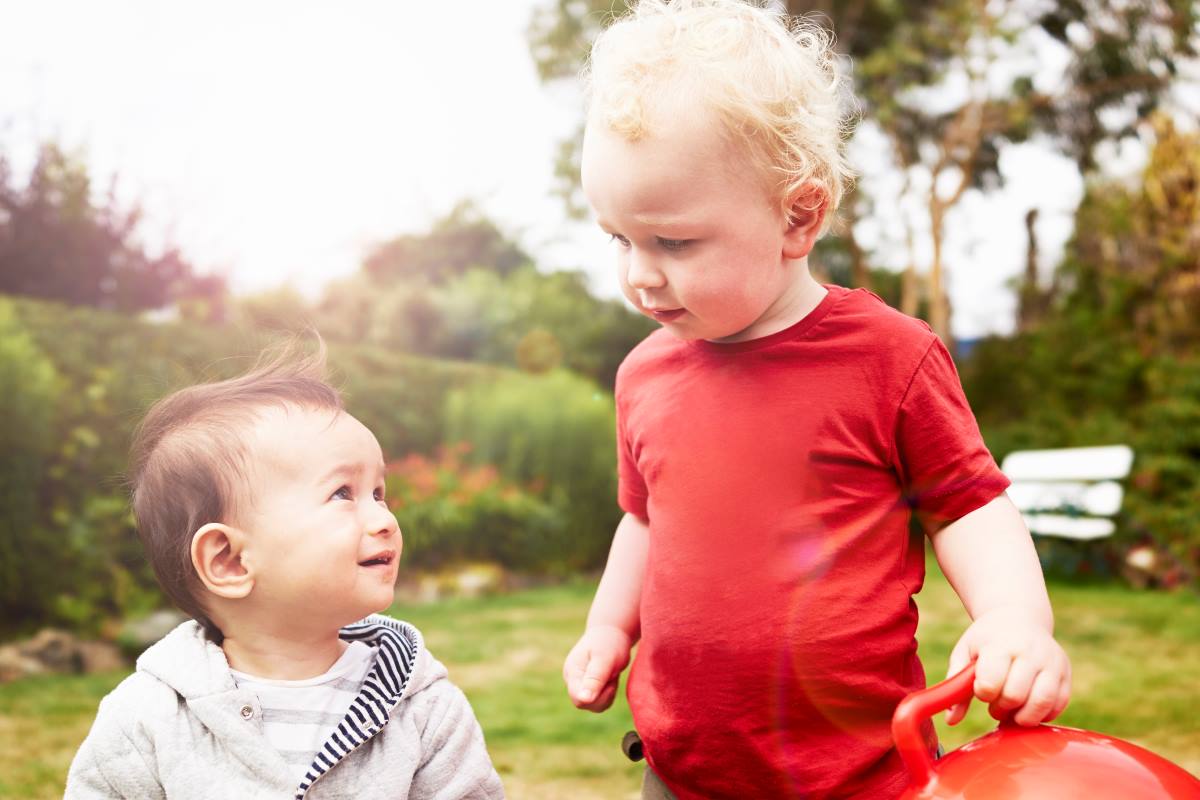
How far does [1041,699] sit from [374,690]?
3.08 ft

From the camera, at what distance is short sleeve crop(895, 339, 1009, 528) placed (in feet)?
5.21

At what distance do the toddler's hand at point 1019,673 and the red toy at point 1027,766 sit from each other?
0.02 metres

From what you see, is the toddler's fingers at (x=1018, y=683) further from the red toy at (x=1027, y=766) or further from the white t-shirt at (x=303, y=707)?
the white t-shirt at (x=303, y=707)

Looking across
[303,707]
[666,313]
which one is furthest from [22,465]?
[666,313]

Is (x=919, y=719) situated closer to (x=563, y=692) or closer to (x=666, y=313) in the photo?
(x=666, y=313)

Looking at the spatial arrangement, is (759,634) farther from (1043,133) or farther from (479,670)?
(1043,133)

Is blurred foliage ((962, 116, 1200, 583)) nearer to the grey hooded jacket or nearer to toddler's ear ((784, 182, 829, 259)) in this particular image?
toddler's ear ((784, 182, 829, 259))

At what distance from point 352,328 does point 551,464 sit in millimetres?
3153

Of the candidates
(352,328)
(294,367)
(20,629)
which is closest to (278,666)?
(294,367)

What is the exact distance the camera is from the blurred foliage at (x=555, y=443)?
874 centimetres

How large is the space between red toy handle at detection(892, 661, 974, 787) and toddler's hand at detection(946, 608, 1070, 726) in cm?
4

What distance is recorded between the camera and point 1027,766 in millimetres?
1345

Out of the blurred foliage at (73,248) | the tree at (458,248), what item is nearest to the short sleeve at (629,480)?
the blurred foliage at (73,248)

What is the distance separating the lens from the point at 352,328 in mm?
11070
